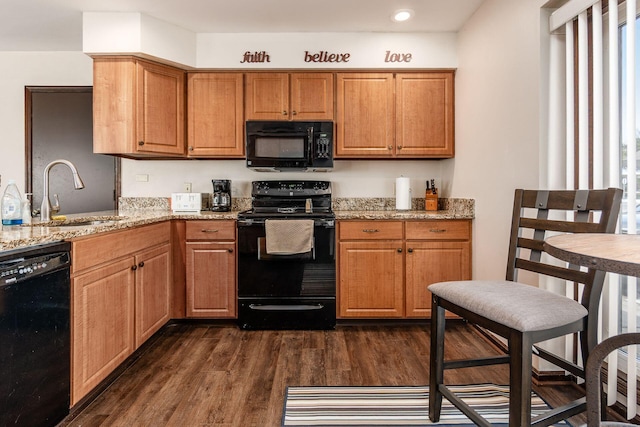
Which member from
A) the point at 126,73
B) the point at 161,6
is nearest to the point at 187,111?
the point at 126,73

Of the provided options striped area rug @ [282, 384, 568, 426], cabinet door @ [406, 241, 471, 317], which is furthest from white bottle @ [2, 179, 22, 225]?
cabinet door @ [406, 241, 471, 317]

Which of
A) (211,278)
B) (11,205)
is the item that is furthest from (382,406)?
(11,205)

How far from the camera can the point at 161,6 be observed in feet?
8.86

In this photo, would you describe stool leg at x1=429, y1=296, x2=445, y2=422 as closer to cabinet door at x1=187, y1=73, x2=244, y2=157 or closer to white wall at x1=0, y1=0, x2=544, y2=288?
white wall at x1=0, y1=0, x2=544, y2=288

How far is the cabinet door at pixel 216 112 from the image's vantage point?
3150mm

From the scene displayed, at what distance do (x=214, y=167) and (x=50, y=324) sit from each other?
2149mm

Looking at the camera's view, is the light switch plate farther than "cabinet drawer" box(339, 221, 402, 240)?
Yes

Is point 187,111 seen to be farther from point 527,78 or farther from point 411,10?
point 527,78

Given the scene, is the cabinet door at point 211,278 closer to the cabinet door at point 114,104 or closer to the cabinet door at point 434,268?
the cabinet door at point 114,104

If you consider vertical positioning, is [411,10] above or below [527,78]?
above

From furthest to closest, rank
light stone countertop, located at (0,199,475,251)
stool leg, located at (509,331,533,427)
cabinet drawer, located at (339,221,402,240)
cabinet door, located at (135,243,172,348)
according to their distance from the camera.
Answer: cabinet drawer, located at (339,221,402,240) < cabinet door, located at (135,243,172,348) < light stone countertop, located at (0,199,475,251) < stool leg, located at (509,331,533,427)

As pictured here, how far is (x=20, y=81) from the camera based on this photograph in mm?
3428

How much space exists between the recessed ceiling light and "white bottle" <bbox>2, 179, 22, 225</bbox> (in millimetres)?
2638

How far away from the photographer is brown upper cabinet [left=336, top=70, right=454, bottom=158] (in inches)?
125
